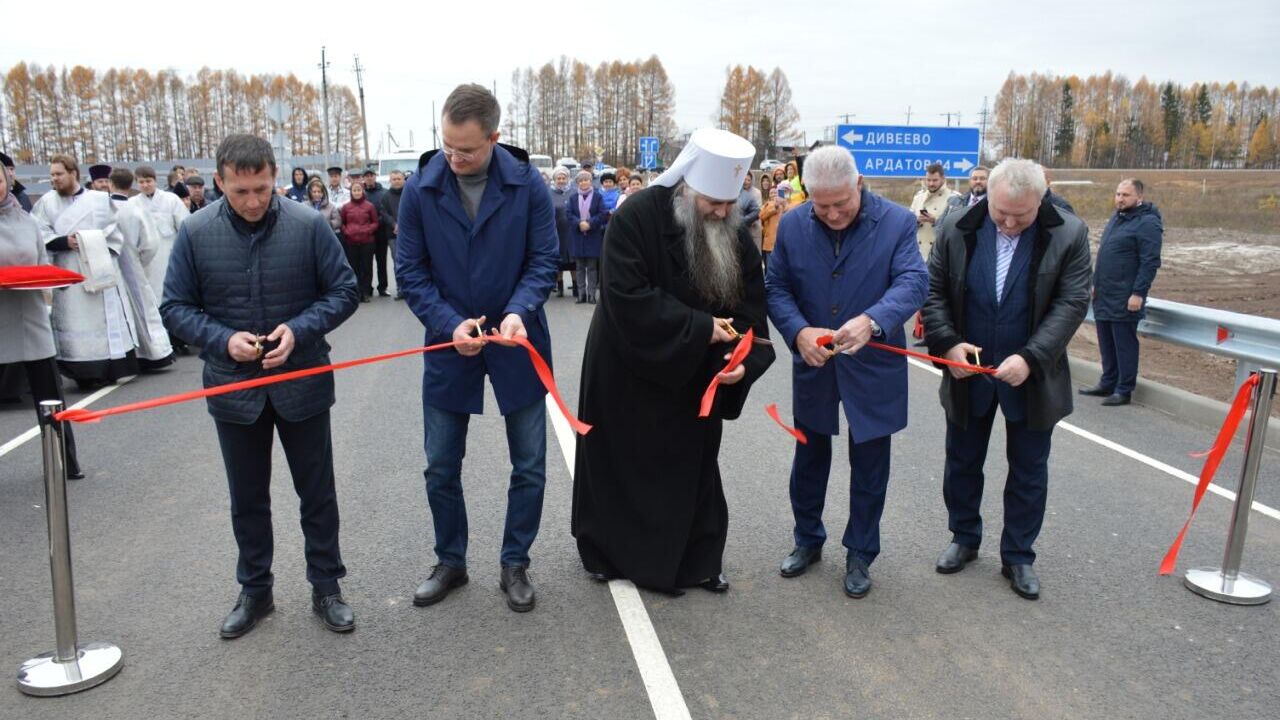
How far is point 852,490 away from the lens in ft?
15.0

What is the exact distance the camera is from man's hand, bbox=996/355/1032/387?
432 centimetres

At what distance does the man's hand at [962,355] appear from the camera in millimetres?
4480

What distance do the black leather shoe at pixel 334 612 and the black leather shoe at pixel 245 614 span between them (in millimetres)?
201

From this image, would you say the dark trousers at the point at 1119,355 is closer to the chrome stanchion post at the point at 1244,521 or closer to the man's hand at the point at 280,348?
the chrome stanchion post at the point at 1244,521

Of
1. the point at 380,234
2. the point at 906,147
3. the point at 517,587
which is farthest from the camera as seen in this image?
the point at 906,147

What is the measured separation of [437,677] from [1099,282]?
7413 millimetres

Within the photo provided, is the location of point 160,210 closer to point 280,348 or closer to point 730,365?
point 280,348

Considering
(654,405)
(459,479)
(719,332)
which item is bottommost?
(459,479)

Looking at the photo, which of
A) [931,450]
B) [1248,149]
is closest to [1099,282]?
[931,450]

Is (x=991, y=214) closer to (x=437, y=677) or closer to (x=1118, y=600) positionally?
(x=1118, y=600)

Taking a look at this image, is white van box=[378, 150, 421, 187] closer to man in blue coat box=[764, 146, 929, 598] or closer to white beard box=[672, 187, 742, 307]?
man in blue coat box=[764, 146, 929, 598]

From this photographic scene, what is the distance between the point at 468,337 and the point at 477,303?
268 mm

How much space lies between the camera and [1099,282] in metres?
8.77

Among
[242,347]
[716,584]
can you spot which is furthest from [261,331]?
[716,584]
